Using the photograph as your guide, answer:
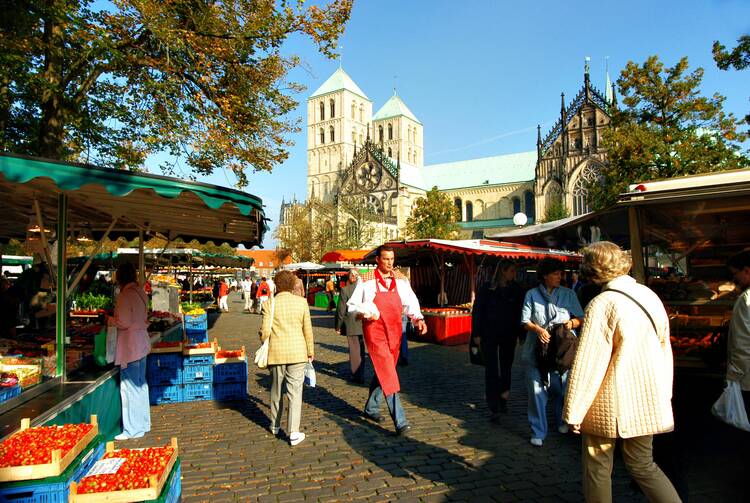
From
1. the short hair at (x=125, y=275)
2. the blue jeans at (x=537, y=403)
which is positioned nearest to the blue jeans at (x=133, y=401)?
the short hair at (x=125, y=275)

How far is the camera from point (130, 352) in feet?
17.3

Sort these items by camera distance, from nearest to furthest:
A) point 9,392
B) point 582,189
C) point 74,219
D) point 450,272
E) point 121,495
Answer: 1. point 121,495
2. point 9,392
3. point 74,219
4. point 450,272
5. point 582,189

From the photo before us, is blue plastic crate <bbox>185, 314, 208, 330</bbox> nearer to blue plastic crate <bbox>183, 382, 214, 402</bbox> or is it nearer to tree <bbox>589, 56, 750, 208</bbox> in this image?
blue plastic crate <bbox>183, 382, 214, 402</bbox>

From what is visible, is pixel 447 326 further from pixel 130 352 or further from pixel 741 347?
pixel 741 347

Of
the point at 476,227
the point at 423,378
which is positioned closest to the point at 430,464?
the point at 423,378

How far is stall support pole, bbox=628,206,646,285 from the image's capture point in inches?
190

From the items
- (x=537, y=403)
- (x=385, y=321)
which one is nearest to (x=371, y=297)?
(x=385, y=321)

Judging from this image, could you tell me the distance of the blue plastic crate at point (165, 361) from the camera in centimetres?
668

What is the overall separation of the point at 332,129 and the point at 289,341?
272 ft

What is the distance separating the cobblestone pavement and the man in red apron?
1.67 ft

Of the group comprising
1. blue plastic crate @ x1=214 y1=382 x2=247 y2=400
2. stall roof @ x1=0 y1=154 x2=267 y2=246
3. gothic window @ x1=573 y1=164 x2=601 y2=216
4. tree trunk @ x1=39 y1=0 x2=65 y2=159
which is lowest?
blue plastic crate @ x1=214 y1=382 x2=247 y2=400

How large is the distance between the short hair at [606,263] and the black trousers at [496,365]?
2797mm

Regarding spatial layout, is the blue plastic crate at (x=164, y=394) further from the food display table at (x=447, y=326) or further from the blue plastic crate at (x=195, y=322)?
the food display table at (x=447, y=326)

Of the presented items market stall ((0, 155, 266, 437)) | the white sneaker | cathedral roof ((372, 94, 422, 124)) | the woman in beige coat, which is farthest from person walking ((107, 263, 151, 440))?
cathedral roof ((372, 94, 422, 124))
